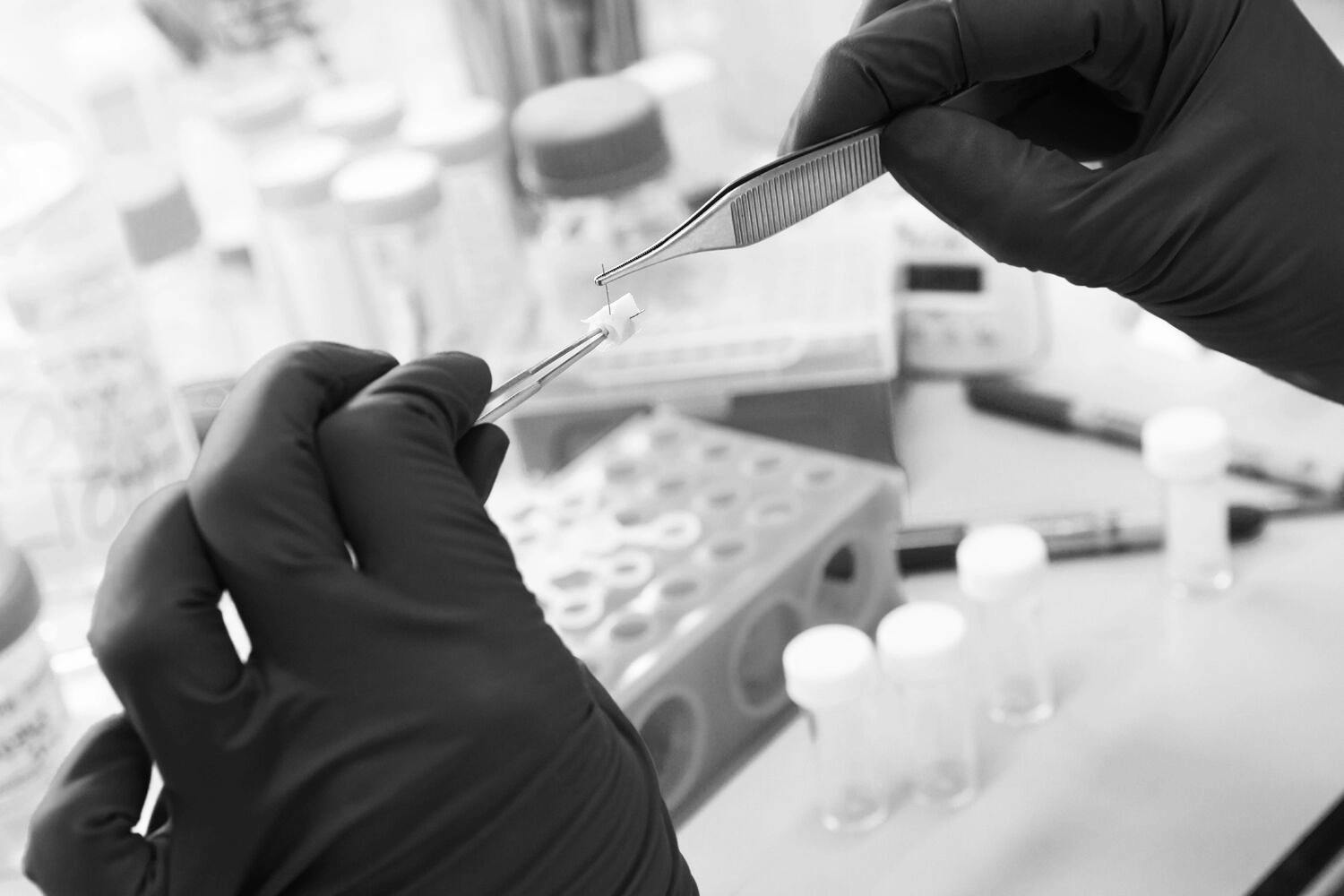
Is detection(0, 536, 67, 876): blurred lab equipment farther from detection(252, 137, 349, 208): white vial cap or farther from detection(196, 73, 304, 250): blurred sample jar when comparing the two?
detection(196, 73, 304, 250): blurred sample jar

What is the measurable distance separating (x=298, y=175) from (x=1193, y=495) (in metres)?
0.74

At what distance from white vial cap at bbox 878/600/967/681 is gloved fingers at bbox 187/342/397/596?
1.15 feet

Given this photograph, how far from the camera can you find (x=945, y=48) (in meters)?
0.67

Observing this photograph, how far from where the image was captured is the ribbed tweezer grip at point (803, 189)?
0.63 meters

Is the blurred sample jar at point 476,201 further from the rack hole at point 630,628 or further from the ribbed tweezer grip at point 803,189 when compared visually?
the ribbed tweezer grip at point 803,189

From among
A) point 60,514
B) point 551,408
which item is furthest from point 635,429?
point 60,514

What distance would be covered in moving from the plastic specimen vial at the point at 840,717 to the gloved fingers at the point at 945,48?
0.28 metres

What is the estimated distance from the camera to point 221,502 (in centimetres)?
53

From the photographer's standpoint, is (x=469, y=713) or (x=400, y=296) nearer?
(x=469, y=713)

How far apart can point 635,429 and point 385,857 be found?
0.54 meters

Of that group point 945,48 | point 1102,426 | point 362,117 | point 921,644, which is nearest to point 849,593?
point 921,644

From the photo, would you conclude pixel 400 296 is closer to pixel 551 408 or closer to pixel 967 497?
pixel 551 408

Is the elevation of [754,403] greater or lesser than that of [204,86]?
lesser

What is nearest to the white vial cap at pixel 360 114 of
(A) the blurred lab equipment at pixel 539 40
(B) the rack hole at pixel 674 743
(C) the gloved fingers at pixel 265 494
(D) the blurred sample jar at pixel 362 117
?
(D) the blurred sample jar at pixel 362 117
